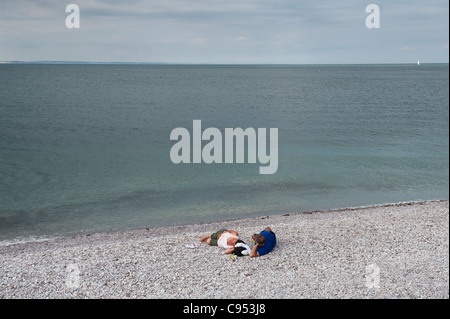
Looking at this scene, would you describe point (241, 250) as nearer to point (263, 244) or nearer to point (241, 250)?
point (241, 250)

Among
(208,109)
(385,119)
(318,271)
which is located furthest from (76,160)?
(385,119)

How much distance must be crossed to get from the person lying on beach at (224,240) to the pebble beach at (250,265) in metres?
0.20

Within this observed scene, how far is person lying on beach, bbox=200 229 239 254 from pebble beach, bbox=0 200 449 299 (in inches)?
7.9

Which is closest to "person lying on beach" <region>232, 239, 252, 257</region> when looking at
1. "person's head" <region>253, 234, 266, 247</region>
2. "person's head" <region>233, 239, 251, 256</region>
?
"person's head" <region>233, 239, 251, 256</region>

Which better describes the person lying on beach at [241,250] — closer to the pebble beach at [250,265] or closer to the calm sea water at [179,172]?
the pebble beach at [250,265]

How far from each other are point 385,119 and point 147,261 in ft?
134

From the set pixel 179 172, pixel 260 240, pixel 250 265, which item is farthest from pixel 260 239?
pixel 179 172

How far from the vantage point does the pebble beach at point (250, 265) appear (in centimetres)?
974

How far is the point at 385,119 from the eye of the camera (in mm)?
46969

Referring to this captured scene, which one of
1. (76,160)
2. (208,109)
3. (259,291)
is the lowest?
(259,291)

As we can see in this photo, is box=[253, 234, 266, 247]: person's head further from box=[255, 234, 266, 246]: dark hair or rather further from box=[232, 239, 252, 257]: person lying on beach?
box=[232, 239, 252, 257]: person lying on beach

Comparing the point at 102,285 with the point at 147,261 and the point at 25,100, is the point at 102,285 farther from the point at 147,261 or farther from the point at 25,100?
the point at 25,100

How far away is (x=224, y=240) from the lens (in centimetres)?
1217

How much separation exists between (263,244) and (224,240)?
1.09 meters
